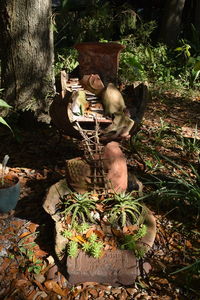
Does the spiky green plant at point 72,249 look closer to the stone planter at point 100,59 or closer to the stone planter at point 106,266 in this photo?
the stone planter at point 106,266

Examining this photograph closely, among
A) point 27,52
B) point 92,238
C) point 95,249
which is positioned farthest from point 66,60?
point 95,249

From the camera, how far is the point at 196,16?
750 cm

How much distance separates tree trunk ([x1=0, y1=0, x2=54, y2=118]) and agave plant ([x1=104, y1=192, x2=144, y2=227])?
6.28 ft

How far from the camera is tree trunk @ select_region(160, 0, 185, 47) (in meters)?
7.07

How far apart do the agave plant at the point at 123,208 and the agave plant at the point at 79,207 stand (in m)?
0.14

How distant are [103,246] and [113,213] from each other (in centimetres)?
28

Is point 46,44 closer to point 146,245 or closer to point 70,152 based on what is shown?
point 70,152

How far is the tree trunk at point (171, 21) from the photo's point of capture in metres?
7.07

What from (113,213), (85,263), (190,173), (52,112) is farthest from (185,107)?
(85,263)

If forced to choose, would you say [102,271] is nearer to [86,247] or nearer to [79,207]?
[86,247]

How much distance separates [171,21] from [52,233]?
617cm

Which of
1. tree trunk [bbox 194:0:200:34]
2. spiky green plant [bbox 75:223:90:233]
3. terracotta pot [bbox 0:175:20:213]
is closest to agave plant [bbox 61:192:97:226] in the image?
spiky green plant [bbox 75:223:90:233]

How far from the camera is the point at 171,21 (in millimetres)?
7199

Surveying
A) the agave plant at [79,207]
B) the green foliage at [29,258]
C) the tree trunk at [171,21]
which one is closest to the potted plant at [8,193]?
the green foliage at [29,258]
